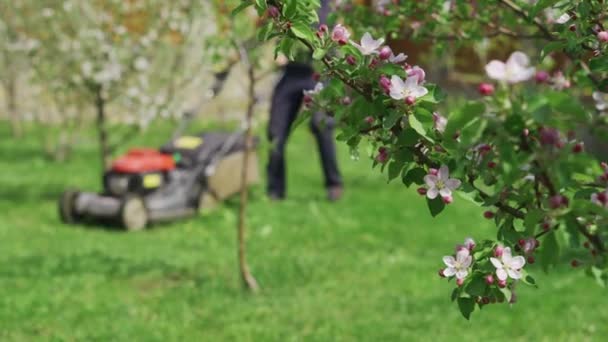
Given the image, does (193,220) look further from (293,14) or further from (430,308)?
(293,14)

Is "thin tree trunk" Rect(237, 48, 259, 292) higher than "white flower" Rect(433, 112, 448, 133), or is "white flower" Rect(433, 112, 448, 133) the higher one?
"white flower" Rect(433, 112, 448, 133)

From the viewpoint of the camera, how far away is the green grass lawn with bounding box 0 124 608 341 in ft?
17.3

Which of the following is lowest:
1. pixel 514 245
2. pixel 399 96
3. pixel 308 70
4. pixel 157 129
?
pixel 157 129

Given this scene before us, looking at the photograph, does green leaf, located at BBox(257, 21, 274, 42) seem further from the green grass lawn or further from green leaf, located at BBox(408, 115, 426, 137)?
the green grass lawn

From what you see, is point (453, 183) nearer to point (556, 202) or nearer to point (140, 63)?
point (556, 202)

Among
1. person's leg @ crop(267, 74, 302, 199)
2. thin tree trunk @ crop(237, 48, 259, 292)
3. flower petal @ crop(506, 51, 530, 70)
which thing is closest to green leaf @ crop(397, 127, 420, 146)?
flower petal @ crop(506, 51, 530, 70)

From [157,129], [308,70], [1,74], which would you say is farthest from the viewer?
[157,129]

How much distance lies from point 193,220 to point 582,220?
612cm

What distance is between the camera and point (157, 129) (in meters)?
14.9

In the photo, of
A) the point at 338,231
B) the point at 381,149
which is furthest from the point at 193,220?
the point at 381,149

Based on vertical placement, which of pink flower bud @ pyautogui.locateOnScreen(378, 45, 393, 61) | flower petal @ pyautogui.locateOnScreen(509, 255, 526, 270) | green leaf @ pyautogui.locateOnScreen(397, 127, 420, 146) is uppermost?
pink flower bud @ pyautogui.locateOnScreen(378, 45, 393, 61)

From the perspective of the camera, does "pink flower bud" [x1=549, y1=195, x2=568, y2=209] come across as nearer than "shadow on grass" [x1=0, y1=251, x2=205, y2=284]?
Yes

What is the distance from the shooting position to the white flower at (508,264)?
2.42 metres

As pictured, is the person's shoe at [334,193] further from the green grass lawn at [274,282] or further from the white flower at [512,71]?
the white flower at [512,71]
